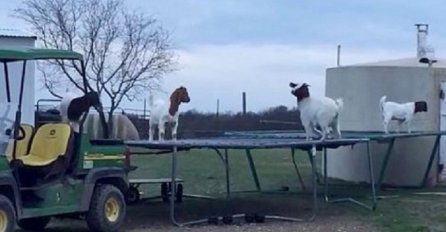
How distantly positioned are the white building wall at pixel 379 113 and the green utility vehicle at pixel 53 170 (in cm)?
940

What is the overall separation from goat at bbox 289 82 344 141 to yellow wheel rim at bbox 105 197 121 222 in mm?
4067

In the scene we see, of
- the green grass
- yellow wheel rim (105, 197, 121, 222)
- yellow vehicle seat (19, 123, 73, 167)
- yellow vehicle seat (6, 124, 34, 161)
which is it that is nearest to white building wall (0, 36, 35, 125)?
yellow vehicle seat (6, 124, 34, 161)

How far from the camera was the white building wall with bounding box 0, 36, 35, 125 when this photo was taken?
15.7 metres

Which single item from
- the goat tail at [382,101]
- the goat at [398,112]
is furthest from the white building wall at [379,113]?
the goat at [398,112]

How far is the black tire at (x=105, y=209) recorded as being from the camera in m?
14.3

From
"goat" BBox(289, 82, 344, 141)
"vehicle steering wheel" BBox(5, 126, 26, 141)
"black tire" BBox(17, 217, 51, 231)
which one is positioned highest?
"goat" BBox(289, 82, 344, 141)

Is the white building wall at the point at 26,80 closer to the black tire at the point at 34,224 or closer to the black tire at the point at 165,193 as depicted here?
the black tire at the point at 34,224

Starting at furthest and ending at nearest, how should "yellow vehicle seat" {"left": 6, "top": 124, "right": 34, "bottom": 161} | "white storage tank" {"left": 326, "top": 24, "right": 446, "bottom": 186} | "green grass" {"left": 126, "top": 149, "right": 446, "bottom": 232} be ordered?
"white storage tank" {"left": 326, "top": 24, "right": 446, "bottom": 186} → "green grass" {"left": 126, "top": 149, "right": 446, "bottom": 232} → "yellow vehicle seat" {"left": 6, "top": 124, "right": 34, "bottom": 161}

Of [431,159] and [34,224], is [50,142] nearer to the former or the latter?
[34,224]

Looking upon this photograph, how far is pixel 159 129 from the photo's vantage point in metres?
16.8

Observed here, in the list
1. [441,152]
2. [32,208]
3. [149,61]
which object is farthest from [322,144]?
[149,61]

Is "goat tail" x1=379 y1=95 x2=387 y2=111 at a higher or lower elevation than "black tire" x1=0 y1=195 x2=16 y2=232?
higher

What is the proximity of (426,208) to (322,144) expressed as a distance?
2.46 m

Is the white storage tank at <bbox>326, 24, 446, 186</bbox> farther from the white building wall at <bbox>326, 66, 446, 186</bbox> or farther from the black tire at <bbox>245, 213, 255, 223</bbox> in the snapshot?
the black tire at <bbox>245, 213, 255, 223</bbox>
